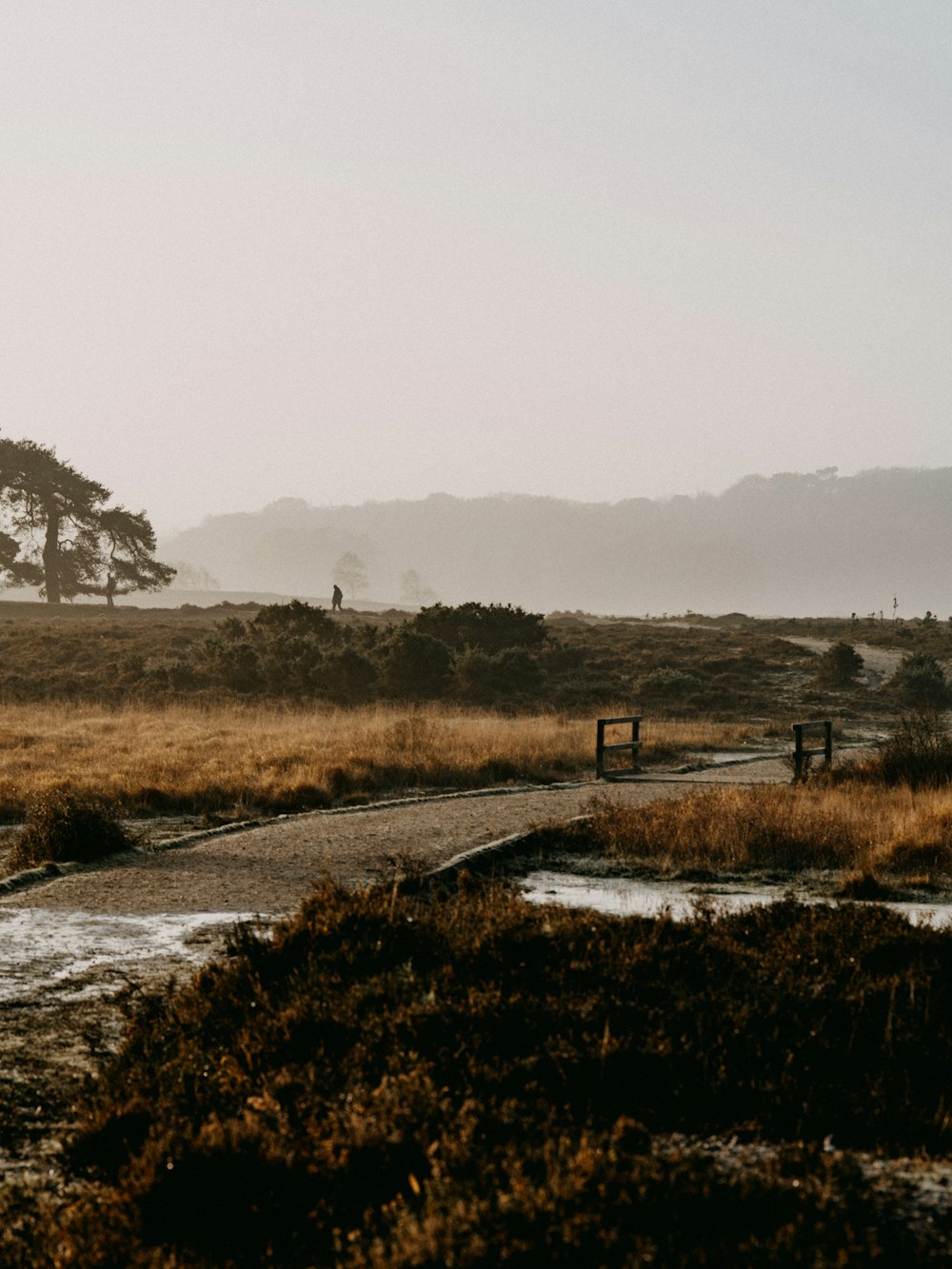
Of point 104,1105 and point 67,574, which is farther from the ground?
point 67,574

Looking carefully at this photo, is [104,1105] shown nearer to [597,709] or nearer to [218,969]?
[218,969]

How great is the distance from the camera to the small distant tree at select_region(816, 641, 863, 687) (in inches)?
1734

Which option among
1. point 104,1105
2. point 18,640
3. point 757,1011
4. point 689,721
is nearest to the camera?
point 104,1105

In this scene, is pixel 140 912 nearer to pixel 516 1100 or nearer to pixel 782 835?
pixel 516 1100

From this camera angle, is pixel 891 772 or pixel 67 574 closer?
pixel 891 772

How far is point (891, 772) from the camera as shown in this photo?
739 inches

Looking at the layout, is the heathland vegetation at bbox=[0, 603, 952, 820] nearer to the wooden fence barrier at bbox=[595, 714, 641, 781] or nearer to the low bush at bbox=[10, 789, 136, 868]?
the wooden fence barrier at bbox=[595, 714, 641, 781]

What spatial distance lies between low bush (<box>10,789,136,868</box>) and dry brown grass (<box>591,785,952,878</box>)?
562 cm

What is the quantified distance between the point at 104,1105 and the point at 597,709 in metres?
29.7

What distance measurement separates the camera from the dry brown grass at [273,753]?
59.2ft

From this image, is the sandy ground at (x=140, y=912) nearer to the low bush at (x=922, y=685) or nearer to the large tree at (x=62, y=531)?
the low bush at (x=922, y=685)

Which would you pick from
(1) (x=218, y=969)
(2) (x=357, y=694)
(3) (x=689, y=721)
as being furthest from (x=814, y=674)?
(1) (x=218, y=969)

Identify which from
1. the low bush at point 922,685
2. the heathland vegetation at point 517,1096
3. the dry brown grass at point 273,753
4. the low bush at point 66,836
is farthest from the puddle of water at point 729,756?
the low bush at point 922,685

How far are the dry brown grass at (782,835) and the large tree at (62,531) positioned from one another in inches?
2264
